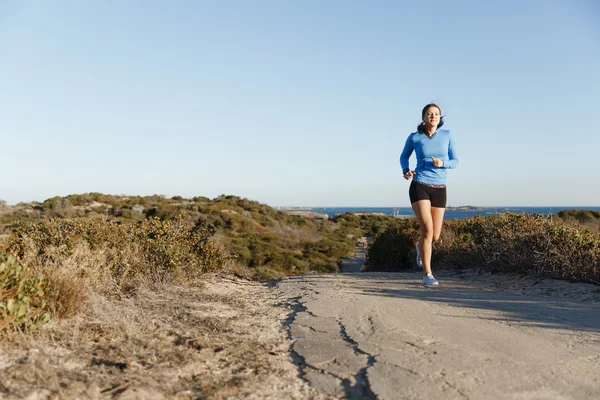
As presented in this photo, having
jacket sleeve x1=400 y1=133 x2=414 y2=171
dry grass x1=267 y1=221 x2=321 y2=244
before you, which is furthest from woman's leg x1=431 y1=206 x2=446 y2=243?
dry grass x1=267 y1=221 x2=321 y2=244

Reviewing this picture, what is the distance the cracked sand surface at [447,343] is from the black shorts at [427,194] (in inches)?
44.4

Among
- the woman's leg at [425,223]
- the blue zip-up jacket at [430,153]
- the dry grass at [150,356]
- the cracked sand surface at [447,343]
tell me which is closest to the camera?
the dry grass at [150,356]

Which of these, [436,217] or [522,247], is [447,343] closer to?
[436,217]

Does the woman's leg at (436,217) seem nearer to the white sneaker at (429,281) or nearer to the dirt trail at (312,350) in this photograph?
the white sneaker at (429,281)

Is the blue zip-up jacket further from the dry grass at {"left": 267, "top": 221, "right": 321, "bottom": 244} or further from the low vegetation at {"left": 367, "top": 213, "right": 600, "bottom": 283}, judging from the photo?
the dry grass at {"left": 267, "top": 221, "right": 321, "bottom": 244}

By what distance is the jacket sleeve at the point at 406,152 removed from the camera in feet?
20.6

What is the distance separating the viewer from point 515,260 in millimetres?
7113

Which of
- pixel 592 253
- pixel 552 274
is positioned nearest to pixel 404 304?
pixel 552 274

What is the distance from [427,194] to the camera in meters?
6.10

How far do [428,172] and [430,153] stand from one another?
0.81 feet

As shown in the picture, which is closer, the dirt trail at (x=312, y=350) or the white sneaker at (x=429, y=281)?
the dirt trail at (x=312, y=350)

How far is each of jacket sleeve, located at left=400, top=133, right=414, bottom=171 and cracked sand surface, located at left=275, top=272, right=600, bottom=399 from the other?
65.3 inches

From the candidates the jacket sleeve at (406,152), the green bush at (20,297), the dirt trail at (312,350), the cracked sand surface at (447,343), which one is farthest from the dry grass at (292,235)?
the green bush at (20,297)

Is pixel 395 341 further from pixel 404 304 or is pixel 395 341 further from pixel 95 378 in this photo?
pixel 95 378
